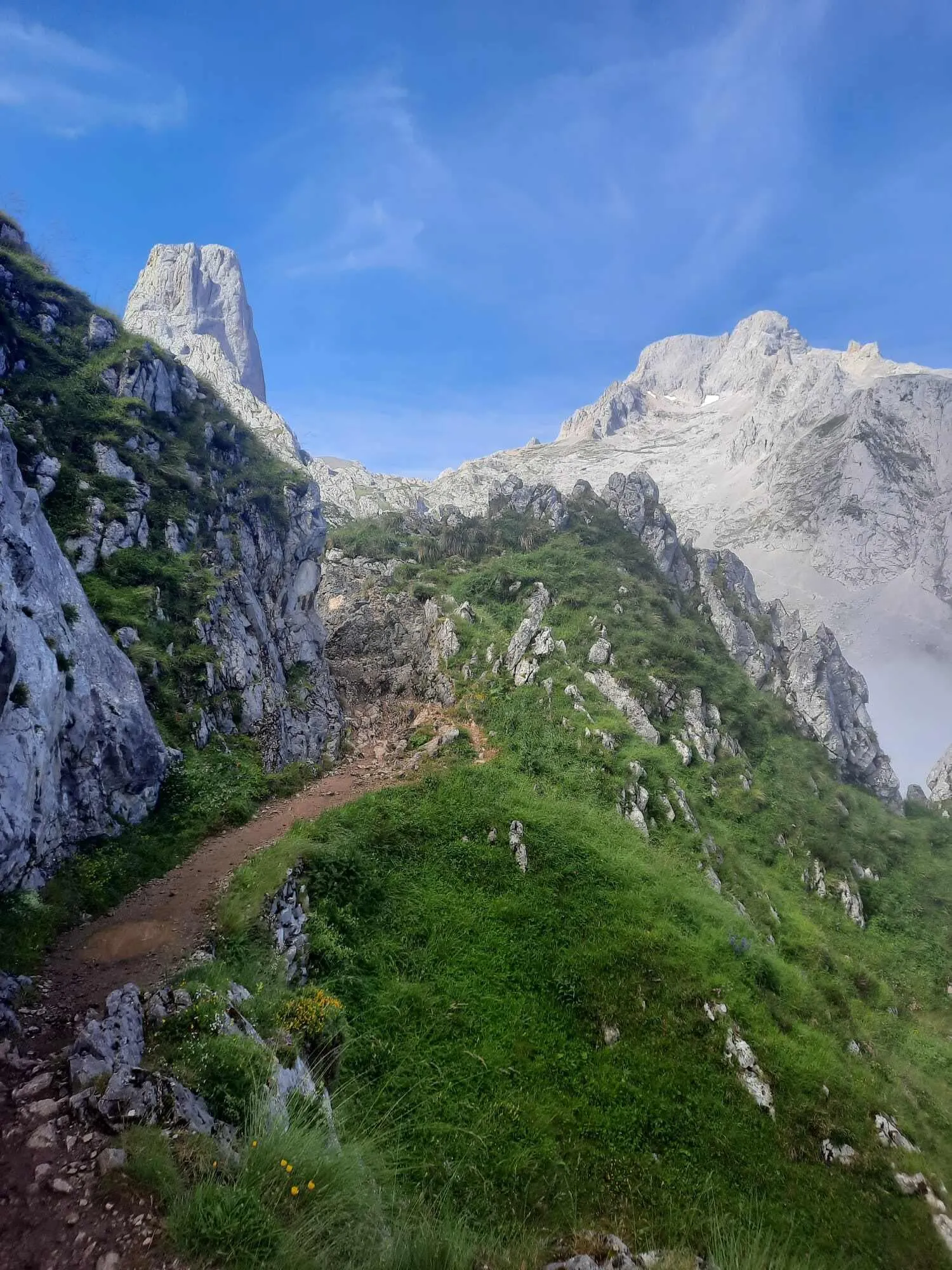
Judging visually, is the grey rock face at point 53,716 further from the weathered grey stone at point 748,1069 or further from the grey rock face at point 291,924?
the weathered grey stone at point 748,1069

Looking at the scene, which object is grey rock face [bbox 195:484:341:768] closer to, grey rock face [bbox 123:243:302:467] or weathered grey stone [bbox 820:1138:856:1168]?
weathered grey stone [bbox 820:1138:856:1168]

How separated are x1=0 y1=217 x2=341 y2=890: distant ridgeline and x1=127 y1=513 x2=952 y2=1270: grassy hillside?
484 cm

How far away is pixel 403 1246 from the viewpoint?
15.2 ft

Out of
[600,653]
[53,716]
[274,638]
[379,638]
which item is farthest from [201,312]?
[53,716]

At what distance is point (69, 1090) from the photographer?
264 inches

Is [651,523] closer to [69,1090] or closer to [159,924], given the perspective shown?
[159,924]

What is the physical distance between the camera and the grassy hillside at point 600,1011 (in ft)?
32.4

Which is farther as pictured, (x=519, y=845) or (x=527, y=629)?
(x=527, y=629)

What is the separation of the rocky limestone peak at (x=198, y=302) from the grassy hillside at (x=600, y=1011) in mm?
151268

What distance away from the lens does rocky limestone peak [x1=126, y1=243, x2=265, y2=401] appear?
144625 millimetres

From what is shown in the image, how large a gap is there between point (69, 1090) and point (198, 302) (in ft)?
604

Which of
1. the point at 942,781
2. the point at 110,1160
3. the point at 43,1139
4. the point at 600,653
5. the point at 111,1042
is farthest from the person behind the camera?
the point at 942,781

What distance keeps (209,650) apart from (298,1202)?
20107 millimetres

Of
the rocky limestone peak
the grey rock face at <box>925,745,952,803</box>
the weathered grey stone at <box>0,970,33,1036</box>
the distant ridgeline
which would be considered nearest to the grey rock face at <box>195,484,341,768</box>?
the distant ridgeline
